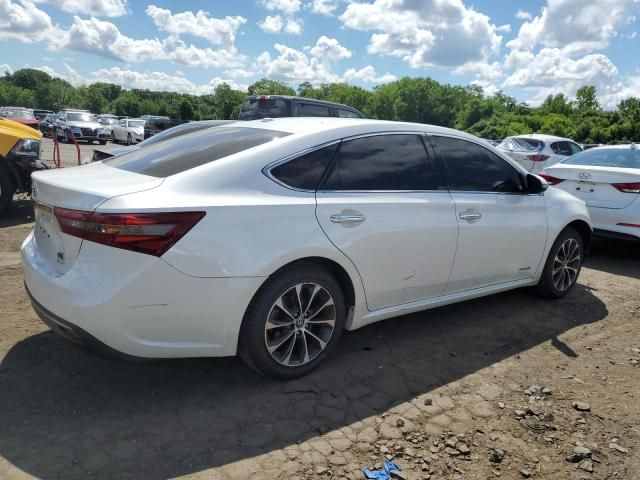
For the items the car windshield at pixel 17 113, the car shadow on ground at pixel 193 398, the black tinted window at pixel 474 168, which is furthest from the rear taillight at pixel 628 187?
the car windshield at pixel 17 113

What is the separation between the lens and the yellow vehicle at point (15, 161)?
23.5 ft

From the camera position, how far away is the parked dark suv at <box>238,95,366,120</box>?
12.0 meters

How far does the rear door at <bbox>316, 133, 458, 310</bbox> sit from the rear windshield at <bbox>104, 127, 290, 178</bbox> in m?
0.56

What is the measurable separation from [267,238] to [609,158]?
243 inches

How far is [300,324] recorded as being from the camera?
3.29 metres

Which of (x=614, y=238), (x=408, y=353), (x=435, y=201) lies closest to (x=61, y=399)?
(x=408, y=353)

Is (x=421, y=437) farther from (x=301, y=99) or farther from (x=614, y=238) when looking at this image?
(x=301, y=99)

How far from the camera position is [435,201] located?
3.88 metres

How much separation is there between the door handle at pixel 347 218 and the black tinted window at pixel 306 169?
23cm

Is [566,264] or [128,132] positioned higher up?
[566,264]

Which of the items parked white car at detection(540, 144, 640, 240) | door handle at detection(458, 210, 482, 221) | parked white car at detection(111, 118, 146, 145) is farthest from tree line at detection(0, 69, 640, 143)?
door handle at detection(458, 210, 482, 221)

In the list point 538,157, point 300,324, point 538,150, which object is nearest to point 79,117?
point 538,150

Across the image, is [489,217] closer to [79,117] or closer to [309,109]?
[309,109]

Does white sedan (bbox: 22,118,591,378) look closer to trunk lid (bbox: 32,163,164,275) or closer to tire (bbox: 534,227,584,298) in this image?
trunk lid (bbox: 32,163,164,275)
